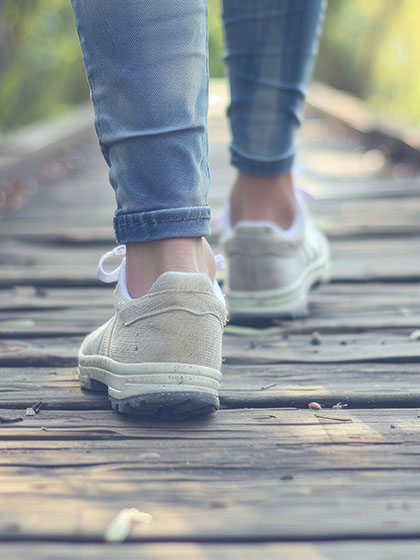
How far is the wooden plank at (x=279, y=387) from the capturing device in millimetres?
1396

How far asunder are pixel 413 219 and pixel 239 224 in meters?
1.59

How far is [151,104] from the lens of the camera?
4.01ft

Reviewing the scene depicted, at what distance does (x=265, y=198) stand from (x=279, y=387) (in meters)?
0.57

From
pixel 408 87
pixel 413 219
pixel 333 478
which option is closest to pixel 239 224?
pixel 333 478

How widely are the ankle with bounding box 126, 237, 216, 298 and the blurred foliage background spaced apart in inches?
183

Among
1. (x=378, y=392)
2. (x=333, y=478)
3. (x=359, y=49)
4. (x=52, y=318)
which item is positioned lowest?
(x=359, y=49)

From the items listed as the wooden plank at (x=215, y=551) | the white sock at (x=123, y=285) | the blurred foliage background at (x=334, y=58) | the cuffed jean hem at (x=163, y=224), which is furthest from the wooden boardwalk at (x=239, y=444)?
the blurred foliage background at (x=334, y=58)

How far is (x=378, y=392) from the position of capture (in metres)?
1.44

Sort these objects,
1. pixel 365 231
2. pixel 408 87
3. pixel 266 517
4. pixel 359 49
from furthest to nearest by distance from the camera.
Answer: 1. pixel 359 49
2. pixel 408 87
3. pixel 365 231
4. pixel 266 517

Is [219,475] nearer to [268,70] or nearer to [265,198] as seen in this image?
[265,198]

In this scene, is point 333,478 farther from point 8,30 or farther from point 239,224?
point 8,30

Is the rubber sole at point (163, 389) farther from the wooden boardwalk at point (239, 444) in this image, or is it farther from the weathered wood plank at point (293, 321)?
the weathered wood plank at point (293, 321)

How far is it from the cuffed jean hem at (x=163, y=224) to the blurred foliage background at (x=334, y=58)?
15.3 feet

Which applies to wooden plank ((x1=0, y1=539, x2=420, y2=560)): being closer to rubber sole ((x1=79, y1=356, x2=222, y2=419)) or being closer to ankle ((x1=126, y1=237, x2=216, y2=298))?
rubber sole ((x1=79, y1=356, x2=222, y2=419))
